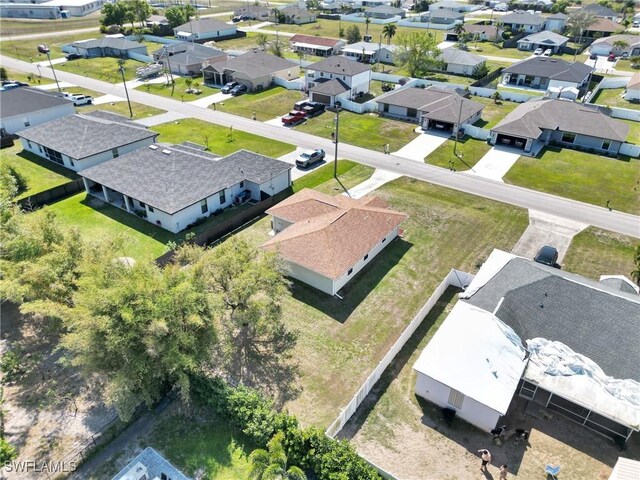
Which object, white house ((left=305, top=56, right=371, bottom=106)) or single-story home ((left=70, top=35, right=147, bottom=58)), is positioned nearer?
white house ((left=305, top=56, right=371, bottom=106))

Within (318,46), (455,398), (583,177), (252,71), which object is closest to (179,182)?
(455,398)

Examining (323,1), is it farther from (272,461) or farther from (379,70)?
(272,461)

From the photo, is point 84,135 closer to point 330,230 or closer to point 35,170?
point 35,170

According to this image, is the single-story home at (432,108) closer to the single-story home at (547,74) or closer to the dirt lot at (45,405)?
the single-story home at (547,74)

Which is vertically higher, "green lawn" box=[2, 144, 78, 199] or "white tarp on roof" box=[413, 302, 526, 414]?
"white tarp on roof" box=[413, 302, 526, 414]

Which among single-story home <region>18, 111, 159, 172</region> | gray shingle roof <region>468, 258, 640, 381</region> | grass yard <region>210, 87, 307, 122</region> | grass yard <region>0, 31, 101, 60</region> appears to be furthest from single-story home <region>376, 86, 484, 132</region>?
grass yard <region>0, 31, 101, 60</region>

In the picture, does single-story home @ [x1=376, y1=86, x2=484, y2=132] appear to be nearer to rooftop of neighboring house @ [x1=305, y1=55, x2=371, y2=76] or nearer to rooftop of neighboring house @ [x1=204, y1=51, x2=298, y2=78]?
rooftop of neighboring house @ [x1=305, y1=55, x2=371, y2=76]
